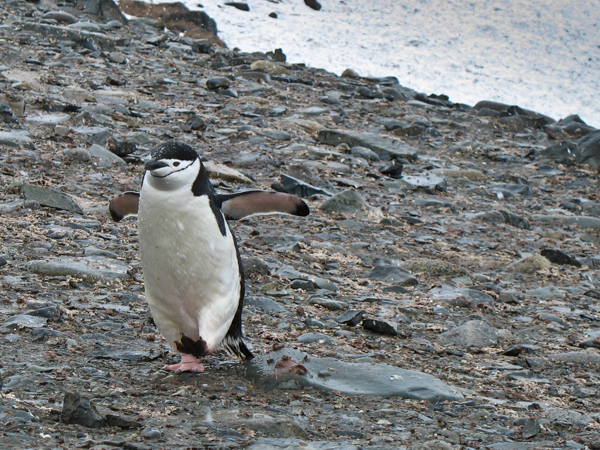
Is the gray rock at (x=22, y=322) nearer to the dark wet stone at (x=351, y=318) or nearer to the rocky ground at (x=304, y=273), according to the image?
the rocky ground at (x=304, y=273)

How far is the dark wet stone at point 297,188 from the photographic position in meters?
5.26

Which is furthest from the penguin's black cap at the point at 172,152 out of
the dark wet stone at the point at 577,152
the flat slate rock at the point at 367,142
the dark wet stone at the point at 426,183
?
the dark wet stone at the point at 577,152

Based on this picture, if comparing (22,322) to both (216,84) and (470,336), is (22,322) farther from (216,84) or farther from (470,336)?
(216,84)

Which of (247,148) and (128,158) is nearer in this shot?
(128,158)

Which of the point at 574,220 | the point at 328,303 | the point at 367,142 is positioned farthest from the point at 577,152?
the point at 328,303

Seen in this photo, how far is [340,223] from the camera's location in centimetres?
482

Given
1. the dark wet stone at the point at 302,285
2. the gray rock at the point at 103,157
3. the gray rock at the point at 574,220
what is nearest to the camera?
the dark wet stone at the point at 302,285

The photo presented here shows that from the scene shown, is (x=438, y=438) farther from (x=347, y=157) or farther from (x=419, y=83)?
(x=419, y=83)

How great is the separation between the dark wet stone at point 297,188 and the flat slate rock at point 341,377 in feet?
8.74

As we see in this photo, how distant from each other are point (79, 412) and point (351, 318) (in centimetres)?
156

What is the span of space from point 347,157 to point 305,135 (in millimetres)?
612

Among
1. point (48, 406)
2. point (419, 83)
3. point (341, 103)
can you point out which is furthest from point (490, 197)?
point (419, 83)

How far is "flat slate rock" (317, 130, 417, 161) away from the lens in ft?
22.3

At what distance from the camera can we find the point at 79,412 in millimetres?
1878
